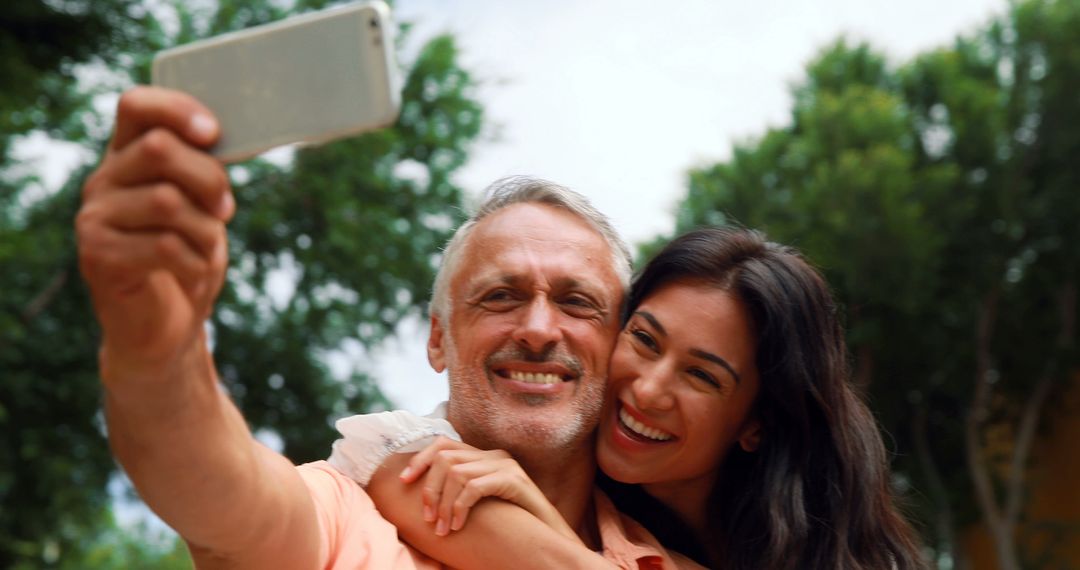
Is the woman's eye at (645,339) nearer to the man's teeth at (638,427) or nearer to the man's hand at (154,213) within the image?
the man's teeth at (638,427)

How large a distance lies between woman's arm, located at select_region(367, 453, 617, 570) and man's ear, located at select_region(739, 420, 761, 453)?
2.45 feet

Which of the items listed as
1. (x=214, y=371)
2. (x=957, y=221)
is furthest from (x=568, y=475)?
(x=957, y=221)

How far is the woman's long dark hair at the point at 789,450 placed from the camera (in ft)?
11.5

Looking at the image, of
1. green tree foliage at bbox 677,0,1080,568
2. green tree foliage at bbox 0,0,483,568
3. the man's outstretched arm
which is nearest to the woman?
the man's outstretched arm

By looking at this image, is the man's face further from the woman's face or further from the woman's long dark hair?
the woman's long dark hair

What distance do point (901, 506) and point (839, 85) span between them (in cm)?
1457

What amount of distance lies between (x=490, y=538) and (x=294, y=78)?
143 centimetres

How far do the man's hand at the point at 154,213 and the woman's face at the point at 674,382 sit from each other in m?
1.73

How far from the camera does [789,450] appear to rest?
3.65 m

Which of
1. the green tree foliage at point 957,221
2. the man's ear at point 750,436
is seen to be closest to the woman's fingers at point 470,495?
the man's ear at point 750,436

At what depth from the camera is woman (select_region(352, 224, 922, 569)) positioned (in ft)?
11.1

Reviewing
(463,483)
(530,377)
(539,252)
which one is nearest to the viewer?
(463,483)

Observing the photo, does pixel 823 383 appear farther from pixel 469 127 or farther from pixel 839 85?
pixel 839 85

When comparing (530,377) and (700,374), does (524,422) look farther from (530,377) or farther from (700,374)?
(700,374)
